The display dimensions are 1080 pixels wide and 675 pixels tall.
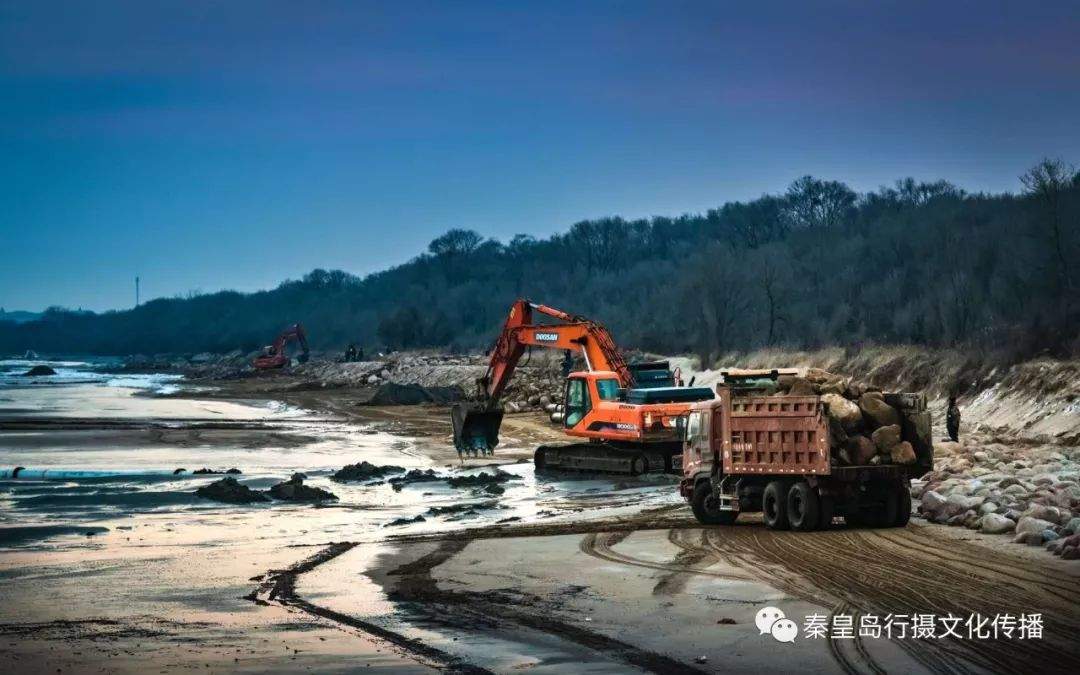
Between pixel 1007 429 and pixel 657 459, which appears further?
pixel 1007 429

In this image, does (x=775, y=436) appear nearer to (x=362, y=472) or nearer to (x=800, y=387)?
(x=800, y=387)

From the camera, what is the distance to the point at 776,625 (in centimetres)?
1324

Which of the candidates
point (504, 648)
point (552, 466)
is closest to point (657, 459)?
point (552, 466)

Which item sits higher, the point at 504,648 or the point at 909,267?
the point at 909,267

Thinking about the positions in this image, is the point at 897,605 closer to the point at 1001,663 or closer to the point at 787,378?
the point at 1001,663

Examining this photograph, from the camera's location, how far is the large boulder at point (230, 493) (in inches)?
1057

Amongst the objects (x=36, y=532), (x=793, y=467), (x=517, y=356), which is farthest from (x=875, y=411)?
(x=517, y=356)

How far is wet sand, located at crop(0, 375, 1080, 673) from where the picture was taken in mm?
12047

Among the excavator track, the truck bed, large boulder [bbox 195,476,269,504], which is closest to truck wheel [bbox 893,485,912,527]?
the truck bed

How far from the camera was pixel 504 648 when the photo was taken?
12.6 meters

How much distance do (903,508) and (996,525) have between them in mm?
1477

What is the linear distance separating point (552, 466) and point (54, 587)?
57.7ft

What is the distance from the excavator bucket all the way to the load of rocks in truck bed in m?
16.2

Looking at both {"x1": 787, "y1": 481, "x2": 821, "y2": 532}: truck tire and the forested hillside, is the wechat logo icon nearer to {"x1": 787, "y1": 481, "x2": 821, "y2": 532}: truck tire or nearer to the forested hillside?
{"x1": 787, "y1": 481, "x2": 821, "y2": 532}: truck tire
